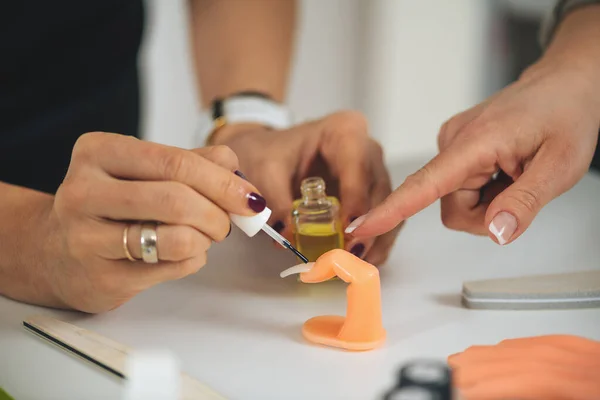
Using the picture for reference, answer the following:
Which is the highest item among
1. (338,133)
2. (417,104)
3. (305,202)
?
(417,104)

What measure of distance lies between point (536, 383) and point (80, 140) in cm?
52

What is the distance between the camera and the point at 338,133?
3.17 ft

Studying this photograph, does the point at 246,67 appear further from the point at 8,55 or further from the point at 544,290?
the point at 544,290

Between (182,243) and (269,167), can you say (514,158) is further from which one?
(182,243)

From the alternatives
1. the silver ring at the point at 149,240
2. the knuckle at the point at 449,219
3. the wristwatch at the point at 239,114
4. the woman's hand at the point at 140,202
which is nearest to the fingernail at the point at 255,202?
the woman's hand at the point at 140,202

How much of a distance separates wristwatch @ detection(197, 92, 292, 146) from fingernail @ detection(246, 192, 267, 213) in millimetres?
483

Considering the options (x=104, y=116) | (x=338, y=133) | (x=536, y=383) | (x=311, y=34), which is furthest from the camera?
(x=311, y=34)

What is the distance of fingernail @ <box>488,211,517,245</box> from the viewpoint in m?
0.78

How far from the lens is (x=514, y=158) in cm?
85

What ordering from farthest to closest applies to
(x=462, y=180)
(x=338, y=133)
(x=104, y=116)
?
(x=104, y=116) → (x=338, y=133) → (x=462, y=180)

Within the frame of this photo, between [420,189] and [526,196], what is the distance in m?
0.13

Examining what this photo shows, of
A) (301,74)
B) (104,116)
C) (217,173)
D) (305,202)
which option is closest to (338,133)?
(305,202)

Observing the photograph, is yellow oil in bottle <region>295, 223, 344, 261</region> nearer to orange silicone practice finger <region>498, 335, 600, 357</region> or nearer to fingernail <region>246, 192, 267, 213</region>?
fingernail <region>246, 192, 267, 213</region>

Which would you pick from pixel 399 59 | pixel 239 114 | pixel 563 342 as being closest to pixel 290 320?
pixel 563 342
